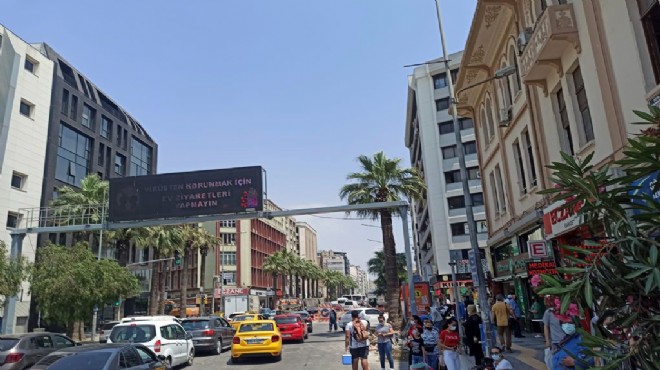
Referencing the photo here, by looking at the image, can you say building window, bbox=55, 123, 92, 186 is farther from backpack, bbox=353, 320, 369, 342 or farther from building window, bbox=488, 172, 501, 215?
backpack, bbox=353, 320, 369, 342

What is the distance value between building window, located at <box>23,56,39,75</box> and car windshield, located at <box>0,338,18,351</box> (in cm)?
3290

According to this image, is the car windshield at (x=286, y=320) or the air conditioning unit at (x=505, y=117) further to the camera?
the car windshield at (x=286, y=320)

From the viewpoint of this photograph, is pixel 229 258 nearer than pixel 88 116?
No

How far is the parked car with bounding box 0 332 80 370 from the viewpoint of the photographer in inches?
512

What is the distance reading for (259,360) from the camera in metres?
18.1

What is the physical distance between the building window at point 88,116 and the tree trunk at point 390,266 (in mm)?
32977

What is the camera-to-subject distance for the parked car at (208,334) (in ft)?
66.6

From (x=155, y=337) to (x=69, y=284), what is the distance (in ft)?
45.9

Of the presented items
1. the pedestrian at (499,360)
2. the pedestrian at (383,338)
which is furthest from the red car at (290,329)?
the pedestrian at (499,360)

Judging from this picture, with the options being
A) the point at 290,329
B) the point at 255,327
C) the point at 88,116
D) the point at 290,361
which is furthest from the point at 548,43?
the point at 88,116

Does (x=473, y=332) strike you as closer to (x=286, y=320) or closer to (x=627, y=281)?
(x=627, y=281)

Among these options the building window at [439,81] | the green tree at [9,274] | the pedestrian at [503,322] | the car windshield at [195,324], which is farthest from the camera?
the building window at [439,81]

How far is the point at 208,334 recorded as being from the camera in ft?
67.2

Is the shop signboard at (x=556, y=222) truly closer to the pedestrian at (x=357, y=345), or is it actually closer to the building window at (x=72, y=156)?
the pedestrian at (x=357, y=345)
